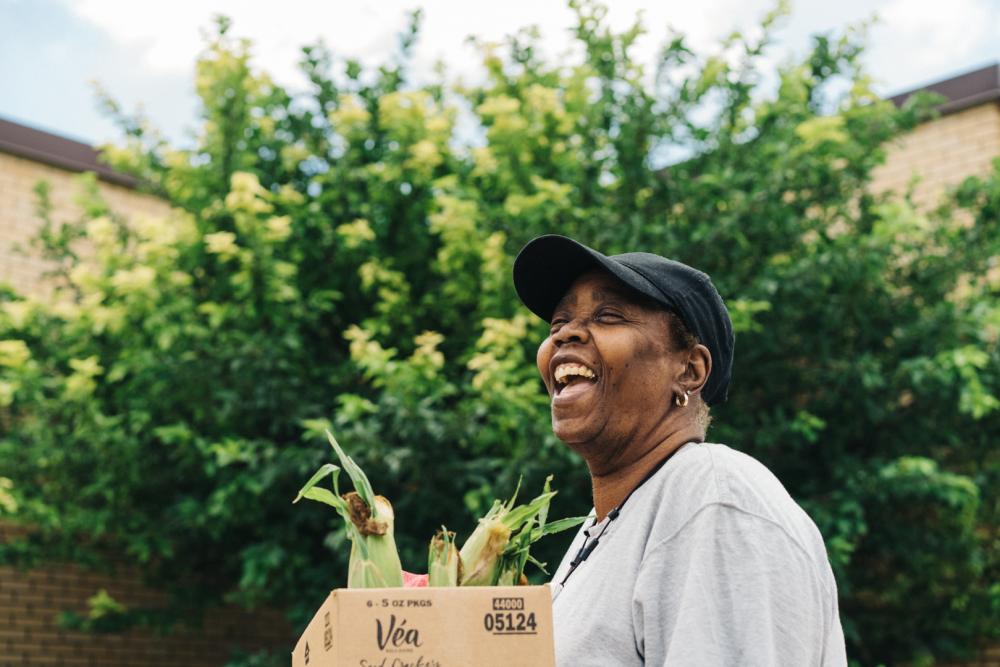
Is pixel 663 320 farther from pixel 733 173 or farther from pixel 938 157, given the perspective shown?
pixel 938 157

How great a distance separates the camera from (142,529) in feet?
24.1

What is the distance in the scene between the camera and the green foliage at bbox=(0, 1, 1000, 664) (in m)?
6.33

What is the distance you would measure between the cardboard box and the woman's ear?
2.14 ft

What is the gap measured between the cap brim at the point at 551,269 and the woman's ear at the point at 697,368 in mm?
150

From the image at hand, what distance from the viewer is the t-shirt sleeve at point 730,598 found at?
153 cm

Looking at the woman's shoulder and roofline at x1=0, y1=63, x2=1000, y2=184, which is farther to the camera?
roofline at x1=0, y1=63, x2=1000, y2=184

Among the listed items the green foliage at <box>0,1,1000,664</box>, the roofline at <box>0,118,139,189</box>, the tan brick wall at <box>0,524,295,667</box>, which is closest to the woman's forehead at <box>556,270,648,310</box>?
the green foliage at <box>0,1,1000,664</box>

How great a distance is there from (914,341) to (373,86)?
13.4 ft

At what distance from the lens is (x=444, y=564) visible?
5.67 ft

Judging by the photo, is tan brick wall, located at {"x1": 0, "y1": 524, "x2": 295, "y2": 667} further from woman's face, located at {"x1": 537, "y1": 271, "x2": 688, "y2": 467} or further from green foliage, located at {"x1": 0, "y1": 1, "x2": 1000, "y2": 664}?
woman's face, located at {"x1": 537, "y1": 271, "x2": 688, "y2": 467}

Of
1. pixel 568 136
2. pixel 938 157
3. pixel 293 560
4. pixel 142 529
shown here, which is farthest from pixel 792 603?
pixel 938 157

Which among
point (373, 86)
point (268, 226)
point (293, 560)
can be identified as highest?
point (373, 86)

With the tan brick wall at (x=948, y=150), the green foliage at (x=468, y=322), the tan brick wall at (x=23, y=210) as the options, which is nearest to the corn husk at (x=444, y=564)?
the green foliage at (x=468, y=322)

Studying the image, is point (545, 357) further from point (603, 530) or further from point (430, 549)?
point (430, 549)
